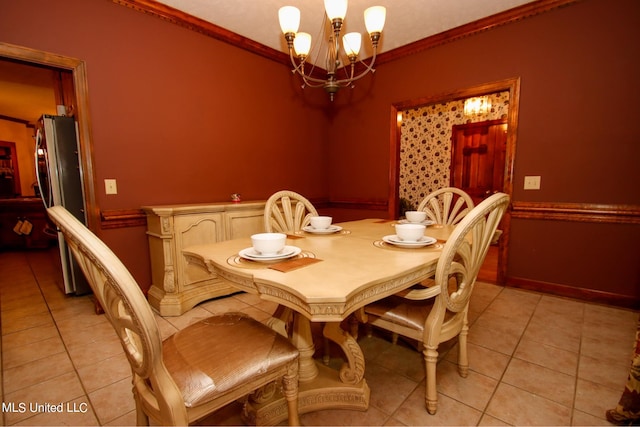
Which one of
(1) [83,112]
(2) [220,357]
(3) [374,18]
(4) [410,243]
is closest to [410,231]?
(4) [410,243]

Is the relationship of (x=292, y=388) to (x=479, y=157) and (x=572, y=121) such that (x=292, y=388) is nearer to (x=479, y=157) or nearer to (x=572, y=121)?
(x=572, y=121)

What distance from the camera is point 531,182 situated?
2639mm

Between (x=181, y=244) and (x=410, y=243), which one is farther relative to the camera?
(x=181, y=244)

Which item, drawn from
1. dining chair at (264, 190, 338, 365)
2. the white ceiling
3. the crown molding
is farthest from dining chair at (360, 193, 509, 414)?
the crown molding

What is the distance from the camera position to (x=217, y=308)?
2.39 m

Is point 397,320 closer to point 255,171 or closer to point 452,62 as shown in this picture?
point 255,171

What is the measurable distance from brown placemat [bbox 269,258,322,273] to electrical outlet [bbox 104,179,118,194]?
2.00 m

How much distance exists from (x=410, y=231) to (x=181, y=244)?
180cm

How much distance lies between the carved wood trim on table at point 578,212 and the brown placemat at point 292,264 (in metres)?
2.49

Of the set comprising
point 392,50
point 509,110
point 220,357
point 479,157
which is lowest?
point 220,357

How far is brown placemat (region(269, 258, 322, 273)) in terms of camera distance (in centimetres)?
97

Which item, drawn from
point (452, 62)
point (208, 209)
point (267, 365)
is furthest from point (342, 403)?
point (452, 62)

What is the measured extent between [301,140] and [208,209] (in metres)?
1.71

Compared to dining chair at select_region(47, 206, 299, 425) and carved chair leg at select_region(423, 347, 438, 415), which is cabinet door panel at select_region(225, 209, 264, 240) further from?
carved chair leg at select_region(423, 347, 438, 415)
